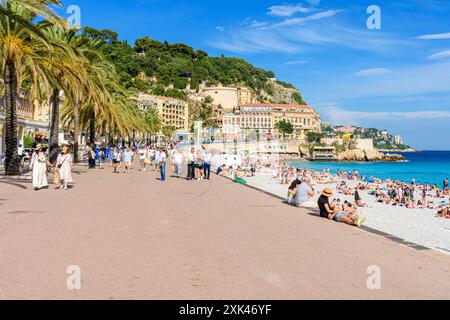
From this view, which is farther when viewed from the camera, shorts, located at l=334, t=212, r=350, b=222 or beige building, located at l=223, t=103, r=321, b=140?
beige building, located at l=223, t=103, r=321, b=140

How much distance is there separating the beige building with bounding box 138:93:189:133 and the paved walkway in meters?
148

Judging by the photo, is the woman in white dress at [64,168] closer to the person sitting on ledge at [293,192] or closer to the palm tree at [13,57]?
the palm tree at [13,57]

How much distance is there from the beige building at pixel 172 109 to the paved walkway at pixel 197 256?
14783 cm

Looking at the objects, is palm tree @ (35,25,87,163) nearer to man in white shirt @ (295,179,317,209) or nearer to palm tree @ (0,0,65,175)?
palm tree @ (0,0,65,175)

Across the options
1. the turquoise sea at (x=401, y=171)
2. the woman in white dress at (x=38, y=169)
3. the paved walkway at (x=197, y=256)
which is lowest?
the turquoise sea at (x=401, y=171)

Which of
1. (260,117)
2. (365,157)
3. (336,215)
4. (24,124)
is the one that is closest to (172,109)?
(260,117)

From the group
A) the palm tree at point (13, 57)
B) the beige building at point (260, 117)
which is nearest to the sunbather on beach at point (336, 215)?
the palm tree at point (13, 57)

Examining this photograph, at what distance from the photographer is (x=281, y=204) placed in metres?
15.3

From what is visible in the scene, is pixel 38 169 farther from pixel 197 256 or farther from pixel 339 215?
pixel 197 256

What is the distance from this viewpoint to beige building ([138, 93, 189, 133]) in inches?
6403

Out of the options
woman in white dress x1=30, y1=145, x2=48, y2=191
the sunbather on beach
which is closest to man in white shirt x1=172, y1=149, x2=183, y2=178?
woman in white dress x1=30, y1=145, x2=48, y2=191

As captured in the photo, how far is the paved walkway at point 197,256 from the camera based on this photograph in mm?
5371
